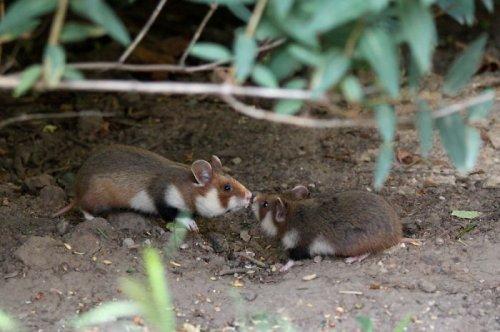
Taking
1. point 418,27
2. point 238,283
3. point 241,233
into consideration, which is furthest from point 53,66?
point 241,233

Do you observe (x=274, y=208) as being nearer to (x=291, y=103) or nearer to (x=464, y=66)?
(x=291, y=103)

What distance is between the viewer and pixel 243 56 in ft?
11.4

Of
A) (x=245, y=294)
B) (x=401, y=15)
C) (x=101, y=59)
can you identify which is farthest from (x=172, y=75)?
(x=401, y=15)

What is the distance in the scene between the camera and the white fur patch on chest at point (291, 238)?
6.29 metres

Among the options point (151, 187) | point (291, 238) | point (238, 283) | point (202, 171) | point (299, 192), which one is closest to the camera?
point (238, 283)

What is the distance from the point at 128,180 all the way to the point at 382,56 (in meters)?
3.73

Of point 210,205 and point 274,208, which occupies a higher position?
point 274,208

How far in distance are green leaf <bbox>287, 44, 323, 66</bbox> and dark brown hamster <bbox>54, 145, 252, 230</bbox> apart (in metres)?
3.13

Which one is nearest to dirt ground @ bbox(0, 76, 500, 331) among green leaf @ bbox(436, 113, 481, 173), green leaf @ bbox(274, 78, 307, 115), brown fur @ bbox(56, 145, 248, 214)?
brown fur @ bbox(56, 145, 248, 214)

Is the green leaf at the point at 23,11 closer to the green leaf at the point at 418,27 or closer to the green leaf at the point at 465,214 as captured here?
the green leaf at the point at 418,27

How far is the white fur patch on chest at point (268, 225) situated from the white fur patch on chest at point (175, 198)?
0.64m

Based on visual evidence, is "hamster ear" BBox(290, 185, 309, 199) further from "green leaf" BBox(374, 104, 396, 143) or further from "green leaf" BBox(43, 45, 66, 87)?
"green leaf" BBox(43, 45, 66, 87)

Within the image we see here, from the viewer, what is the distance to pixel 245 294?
18.0ft

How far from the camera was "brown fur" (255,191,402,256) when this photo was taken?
602 cm
